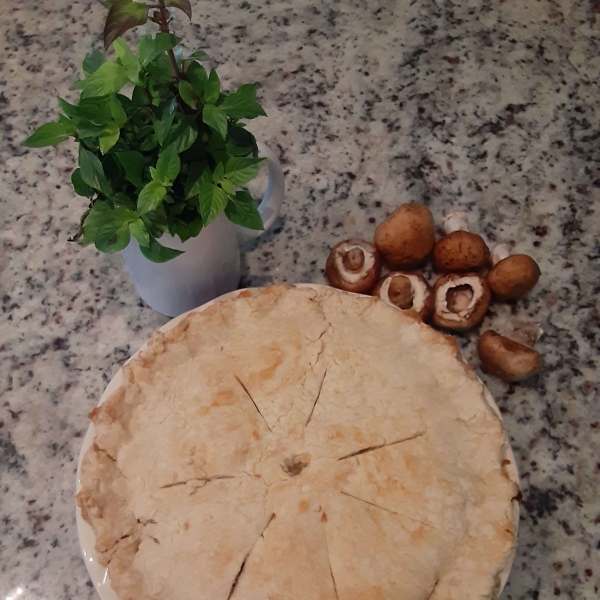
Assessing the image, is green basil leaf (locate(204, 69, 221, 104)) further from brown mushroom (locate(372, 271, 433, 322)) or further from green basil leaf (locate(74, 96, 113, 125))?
brown mushroom (locate(372, 271, 433, 322))

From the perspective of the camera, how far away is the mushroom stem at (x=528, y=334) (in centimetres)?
102

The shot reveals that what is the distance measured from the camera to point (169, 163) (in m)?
0.70

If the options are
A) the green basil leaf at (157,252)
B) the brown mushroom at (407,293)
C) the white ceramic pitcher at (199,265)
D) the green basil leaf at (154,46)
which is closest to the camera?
the green basil leaf at (154,46)

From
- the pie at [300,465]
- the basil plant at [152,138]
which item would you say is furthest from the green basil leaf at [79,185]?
the pie at [300,465]

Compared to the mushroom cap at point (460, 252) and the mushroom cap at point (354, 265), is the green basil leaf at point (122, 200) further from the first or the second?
the mushroom cap at point (460, 252)

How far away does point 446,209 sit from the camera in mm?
1170

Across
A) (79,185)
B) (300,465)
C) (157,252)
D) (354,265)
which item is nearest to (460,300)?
(354,265)

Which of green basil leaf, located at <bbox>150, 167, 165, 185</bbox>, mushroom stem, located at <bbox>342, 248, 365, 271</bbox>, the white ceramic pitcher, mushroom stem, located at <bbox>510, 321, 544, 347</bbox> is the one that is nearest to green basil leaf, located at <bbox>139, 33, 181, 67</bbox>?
green basil leaf, located at <bbox>150, 167, 165, 185</bbox>

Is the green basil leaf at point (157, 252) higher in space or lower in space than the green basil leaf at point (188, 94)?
lower

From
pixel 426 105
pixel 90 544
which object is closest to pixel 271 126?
pixel 426 105

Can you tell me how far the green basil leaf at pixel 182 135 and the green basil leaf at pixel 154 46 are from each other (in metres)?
0.07

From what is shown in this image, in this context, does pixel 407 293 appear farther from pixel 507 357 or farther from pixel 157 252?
pixel 157 252

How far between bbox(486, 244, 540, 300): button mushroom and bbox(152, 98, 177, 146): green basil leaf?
602 millimetres

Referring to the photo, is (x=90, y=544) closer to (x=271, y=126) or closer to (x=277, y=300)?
(x=277, y=300)
